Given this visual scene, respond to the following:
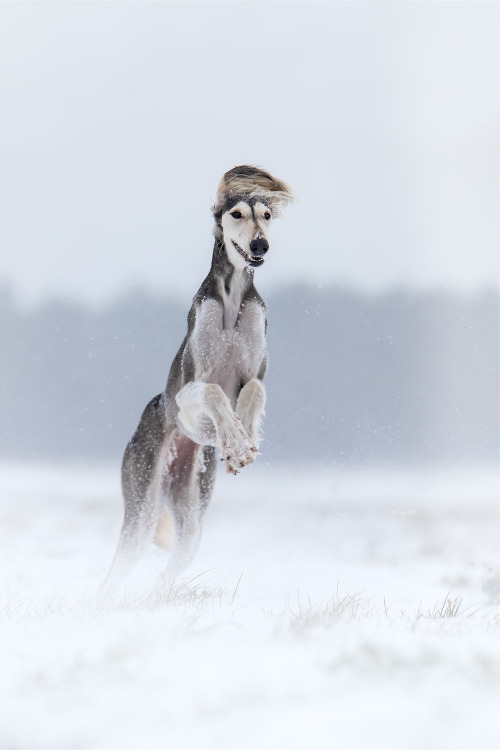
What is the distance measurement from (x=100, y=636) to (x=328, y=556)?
91.3 inches

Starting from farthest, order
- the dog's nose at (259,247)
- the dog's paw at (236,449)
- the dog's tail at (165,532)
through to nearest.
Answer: the dog's tail at (165,532) < the dog's nose at (259,247) < the dog's paw at (236,449)

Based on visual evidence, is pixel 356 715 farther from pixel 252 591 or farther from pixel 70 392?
pixel 70 392

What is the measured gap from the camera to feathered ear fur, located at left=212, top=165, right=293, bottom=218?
11.9 ft

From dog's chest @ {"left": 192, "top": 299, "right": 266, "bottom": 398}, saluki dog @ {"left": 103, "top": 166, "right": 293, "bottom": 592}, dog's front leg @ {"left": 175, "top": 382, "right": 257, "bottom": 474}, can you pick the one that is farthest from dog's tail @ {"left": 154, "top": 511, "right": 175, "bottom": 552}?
dog's chest @ {"left": 192, "top": 299, "right": 266, "bottom": 398}

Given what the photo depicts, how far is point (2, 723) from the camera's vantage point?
2.43 meters

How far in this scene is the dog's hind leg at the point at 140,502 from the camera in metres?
3.84

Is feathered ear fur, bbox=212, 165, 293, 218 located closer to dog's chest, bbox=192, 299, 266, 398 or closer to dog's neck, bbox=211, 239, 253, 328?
dog's neck, bbox=211, 239, 253, 328

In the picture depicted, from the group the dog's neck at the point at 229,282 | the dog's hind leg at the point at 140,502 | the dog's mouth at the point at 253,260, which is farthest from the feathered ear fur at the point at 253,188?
the dog's hind leg at the point at 140,502

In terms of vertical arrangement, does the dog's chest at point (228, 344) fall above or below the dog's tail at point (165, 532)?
above

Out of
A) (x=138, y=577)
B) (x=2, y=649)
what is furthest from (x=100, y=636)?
(x=138, y=577)

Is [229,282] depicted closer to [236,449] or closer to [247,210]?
[247,210]

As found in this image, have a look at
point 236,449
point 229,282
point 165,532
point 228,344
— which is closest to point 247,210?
point 229,282

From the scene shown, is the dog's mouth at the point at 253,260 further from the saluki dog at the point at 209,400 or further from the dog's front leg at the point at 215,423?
the dog's front leg at the point at 215,423

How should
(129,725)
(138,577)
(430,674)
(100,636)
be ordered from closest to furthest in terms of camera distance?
(129,725) < (430,674) < (100,636) < (138,577)
